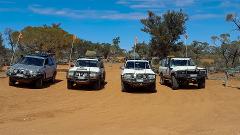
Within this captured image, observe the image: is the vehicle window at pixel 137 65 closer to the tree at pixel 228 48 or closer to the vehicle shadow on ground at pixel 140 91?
the vehicle shadow on ground at pixel 140 91

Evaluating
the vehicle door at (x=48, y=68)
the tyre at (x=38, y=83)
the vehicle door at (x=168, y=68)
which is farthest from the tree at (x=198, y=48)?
→ the tyre at (x=38, y=83)

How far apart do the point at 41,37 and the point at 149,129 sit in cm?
4064

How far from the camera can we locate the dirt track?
39.8 feet

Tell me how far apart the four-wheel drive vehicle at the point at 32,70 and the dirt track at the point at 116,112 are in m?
0.56

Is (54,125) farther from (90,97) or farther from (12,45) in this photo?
(12,45)

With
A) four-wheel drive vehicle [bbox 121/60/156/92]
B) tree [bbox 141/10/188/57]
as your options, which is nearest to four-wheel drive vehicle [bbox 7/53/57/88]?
four-wheel drive vehicle [bbox 121/60/156/92]

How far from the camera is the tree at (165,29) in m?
39.7

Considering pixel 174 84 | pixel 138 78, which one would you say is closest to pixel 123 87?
pixel 138 78

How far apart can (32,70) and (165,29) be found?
63.5 feet

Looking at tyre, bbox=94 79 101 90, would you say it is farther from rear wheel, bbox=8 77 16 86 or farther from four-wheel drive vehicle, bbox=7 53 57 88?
rear wheel, bbox=8 77 16 86

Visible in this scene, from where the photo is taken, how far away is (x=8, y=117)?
14.2 metres

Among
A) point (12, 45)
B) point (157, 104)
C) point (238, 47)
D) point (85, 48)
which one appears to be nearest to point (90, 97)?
point (157, 104)

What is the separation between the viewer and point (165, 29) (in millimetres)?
39969

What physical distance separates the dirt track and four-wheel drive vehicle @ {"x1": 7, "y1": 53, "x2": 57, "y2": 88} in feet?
1.84
